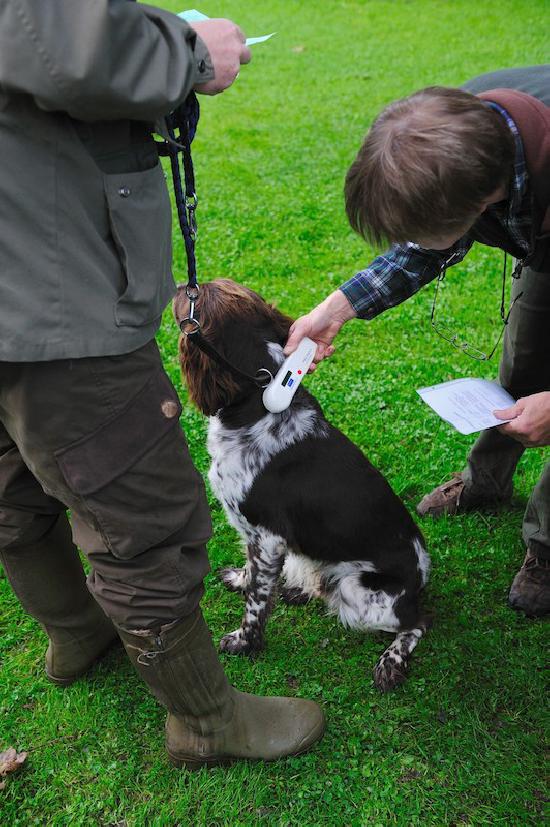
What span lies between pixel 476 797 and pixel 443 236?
1.85m

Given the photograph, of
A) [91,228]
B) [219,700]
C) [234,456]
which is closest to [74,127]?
[91,228]

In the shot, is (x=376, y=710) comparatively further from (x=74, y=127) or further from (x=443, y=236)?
(x=74, y=127)

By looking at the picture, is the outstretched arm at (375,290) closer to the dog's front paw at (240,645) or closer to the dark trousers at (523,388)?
the dark trousers at (523,388)

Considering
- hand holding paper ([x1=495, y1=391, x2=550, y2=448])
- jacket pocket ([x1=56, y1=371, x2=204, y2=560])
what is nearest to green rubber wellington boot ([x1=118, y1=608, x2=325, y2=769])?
jacket pocket ([x1=56, y1=371, x2=204, y2=560])

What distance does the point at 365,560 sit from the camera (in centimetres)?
300

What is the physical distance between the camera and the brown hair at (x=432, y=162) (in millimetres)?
2008

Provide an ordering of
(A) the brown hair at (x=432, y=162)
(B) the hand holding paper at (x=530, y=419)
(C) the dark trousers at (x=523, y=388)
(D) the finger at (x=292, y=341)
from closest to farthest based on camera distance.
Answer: (A) the brown hair at (x=432, y=162)
(B) the hand holding paper at (x=530, y=419)
(D) the finger at (x=292, y=341)
(C) the dark trousers at (x=523, y=388)

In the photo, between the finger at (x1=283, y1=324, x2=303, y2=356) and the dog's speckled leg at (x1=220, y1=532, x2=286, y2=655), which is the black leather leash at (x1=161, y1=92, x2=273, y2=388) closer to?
the finger at (x1=283, y1=324, x2=303, y2=356)

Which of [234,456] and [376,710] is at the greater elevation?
[234,456]

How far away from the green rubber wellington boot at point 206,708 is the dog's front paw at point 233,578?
2.24ft

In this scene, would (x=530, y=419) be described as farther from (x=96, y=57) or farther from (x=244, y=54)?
(x=96, y=57)

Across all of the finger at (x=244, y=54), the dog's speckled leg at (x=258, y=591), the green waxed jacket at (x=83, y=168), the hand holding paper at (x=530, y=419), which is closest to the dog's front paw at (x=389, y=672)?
the dog's speckled leg at (x=258, y=591)

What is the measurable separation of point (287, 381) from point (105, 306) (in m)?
1.09

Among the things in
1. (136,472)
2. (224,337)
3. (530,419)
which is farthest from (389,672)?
(136,472)
